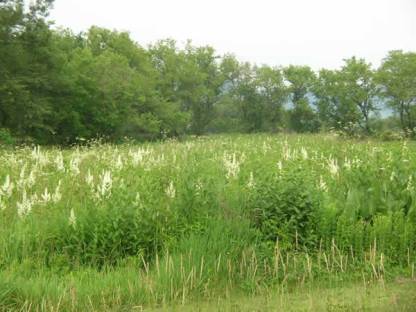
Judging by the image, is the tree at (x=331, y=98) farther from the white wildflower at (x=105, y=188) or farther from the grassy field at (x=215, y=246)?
the white wildflower at (x=105, y=188)

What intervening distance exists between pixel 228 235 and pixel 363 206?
97.4 inches

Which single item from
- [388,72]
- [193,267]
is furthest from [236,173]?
[388,72]

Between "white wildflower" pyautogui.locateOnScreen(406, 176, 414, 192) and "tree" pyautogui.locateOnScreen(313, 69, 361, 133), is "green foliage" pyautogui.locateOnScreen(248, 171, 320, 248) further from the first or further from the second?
"tree" pyautogui.locateOnScreen(313, 69, 361, 133)

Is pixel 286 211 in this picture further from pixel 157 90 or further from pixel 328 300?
pixel 157 90

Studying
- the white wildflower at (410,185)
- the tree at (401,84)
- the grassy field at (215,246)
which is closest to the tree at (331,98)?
the tree at (401,84)

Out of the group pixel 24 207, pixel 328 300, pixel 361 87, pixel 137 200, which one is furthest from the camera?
pixel 361 87

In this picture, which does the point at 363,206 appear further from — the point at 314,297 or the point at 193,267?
the point at 193,267

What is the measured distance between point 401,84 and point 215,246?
6899cm

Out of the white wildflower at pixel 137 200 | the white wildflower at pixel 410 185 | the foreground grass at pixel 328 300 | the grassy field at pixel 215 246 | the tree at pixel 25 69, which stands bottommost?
the foreground grass at pixel 328 300

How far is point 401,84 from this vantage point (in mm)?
68250

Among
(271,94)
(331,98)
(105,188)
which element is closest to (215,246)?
(105,188)

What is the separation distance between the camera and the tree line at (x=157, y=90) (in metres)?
33.1

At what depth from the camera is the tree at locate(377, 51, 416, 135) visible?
6744 cm

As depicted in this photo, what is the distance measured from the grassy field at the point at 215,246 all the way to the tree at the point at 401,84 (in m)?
64.7
